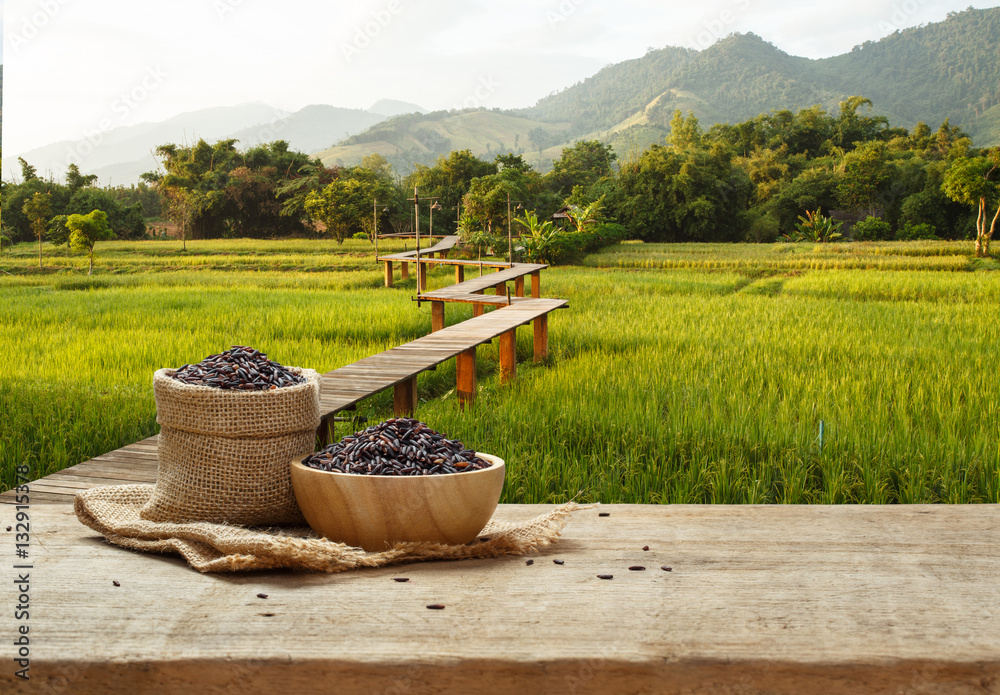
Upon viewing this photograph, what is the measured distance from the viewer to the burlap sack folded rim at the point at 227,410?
1826 mm

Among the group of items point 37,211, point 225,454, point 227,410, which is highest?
point 37,211

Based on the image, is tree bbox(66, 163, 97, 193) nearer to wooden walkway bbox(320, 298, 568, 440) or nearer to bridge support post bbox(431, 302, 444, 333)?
bridge support post bbox(431, 302, 444, 333)

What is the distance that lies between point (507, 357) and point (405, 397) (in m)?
1.87

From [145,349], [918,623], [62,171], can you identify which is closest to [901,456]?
[918,623]

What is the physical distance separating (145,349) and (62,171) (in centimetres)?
1653

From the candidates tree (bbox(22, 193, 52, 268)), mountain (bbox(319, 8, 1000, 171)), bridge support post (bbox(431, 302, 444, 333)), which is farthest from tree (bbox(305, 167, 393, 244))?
mountain (bbox(319, 8, 1000, 171))

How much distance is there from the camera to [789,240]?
26953 millimetres

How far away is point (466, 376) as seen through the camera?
16.5ft

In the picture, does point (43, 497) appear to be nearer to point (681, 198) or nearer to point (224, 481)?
point (224, 481)

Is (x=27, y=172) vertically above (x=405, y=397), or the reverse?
(x=27, y=172)

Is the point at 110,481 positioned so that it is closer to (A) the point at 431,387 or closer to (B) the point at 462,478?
(B) the point at 462,478

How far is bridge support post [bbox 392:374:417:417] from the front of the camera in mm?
4199

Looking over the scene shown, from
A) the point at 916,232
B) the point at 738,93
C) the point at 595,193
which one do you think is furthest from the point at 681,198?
the point at 738,93

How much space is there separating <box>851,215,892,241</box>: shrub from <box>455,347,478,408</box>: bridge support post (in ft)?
81.6
